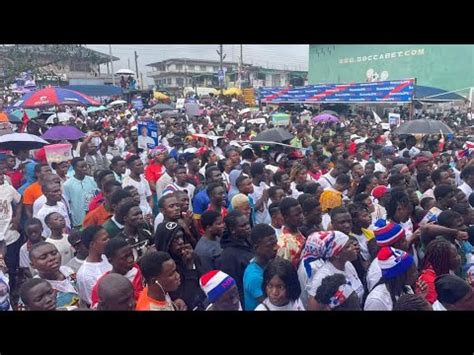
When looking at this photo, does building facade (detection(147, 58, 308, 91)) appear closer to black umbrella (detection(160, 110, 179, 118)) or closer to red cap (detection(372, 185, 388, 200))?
black umbrella (detection(160, 110, 179, 118))

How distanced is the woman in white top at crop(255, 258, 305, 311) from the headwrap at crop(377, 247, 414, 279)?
68cm

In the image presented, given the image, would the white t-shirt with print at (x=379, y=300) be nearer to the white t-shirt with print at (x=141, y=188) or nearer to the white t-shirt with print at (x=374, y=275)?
the white t-shirt with print at (x=374, y=275)

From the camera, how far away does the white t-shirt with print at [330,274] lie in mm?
3053

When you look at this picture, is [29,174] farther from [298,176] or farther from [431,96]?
[431,96]

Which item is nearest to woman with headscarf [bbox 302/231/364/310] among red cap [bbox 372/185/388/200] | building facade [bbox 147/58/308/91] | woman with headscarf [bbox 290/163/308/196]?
red cap [bbox 372/185/388/200]

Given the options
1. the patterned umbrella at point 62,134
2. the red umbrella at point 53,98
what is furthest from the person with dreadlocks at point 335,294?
the red umbrella at point 53,98

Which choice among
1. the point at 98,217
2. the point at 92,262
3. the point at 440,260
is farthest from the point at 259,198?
the point at 440,260

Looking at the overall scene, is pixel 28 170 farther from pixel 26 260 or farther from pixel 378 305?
pixel 378 305

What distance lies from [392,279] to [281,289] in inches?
34.1

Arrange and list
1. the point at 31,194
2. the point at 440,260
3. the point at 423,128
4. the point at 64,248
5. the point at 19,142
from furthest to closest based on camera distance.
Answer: the point at 423,128
the point at 19,142
the point at 31,194
the point at 64,248
the point at 440,260

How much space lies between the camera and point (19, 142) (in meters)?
6.52

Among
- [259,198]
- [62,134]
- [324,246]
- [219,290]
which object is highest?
[62,134]

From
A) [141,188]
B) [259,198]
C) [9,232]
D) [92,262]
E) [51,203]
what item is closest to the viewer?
[92,262]

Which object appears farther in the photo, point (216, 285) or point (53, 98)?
point (53, 98)
